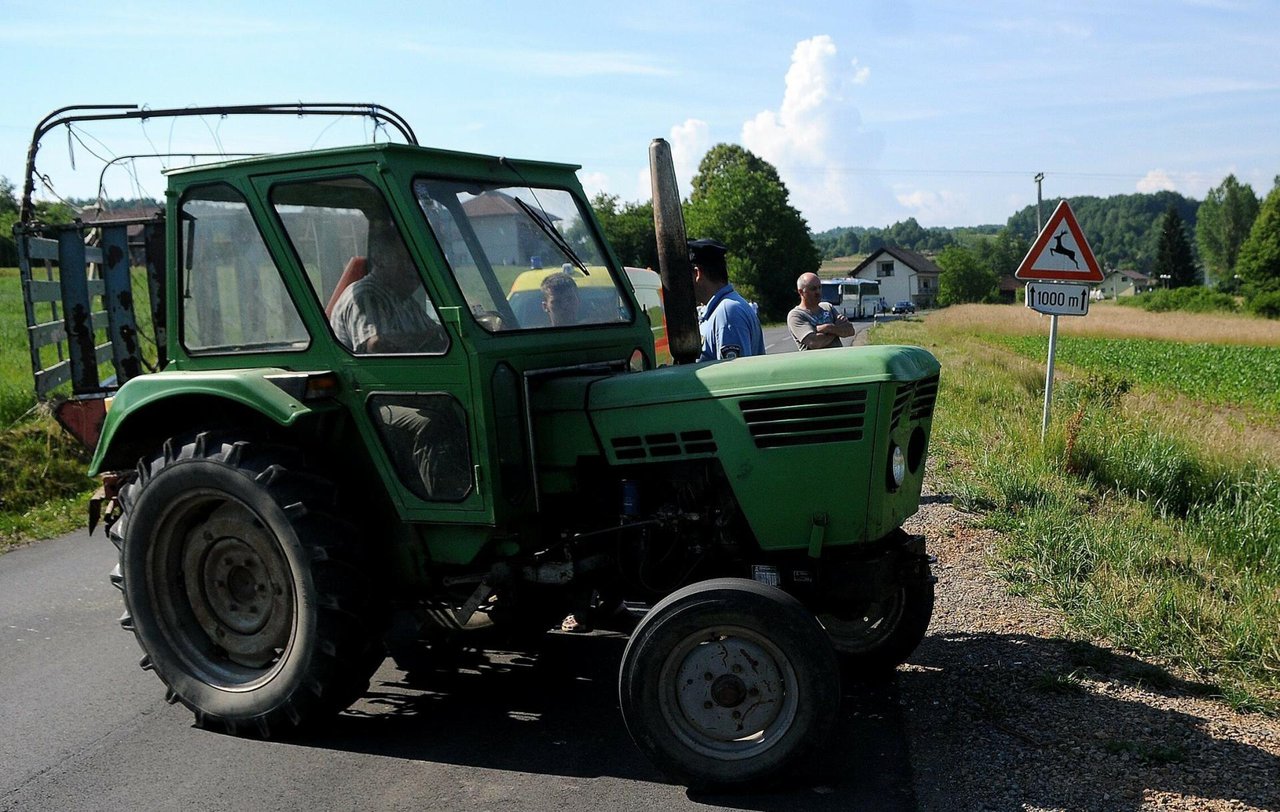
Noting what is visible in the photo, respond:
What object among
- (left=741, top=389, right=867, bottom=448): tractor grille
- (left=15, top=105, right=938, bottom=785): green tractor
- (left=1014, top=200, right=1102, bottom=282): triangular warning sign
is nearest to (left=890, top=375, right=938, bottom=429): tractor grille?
(left=15, top=105, right=938, bottom=785): green tractor

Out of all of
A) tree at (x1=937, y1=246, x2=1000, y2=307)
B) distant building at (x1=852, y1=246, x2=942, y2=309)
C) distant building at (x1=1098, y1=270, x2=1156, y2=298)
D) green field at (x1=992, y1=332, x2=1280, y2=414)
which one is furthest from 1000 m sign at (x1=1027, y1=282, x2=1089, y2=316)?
distant building at (x1=1098, y1=270, x2=1156, y2=298)

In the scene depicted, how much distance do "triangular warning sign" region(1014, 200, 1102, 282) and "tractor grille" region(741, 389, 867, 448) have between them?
6651 millimetres

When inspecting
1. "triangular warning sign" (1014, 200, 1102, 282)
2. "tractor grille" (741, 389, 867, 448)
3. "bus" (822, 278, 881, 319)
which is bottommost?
"bus" (822, 278, 881, 319)

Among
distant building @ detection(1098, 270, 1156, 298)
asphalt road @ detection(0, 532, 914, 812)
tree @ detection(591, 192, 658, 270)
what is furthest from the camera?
distant building @ detection(1098, 270, 1156, 298)

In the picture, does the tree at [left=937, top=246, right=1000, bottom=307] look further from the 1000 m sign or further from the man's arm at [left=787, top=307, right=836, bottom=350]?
the man's arm at [left=787, top=307, right=836, bottom=350]

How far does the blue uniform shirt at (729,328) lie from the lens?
613cm

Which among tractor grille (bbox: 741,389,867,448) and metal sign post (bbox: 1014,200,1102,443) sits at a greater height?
metal sign post (bbox: 1014,200,1102,443)

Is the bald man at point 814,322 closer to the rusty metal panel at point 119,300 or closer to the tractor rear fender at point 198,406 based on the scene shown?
the tractor rear fender at point 198,406

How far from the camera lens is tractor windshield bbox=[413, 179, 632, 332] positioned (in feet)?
14.3

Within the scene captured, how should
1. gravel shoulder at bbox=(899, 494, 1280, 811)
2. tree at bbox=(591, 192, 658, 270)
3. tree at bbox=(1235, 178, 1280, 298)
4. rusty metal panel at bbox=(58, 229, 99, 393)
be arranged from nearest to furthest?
gravel shoulder at bbox=(899, 494, 1280, 811)
rusty metal panel at bbox=(58, 229, 99, 393)
tree at bbox=(591, 192, 658, 270)
tree at bbox=(1235, 178, 1280, 298)

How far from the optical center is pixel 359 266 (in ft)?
14.3

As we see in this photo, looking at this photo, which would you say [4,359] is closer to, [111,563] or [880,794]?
[111,563]

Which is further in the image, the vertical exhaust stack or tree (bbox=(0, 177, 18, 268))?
tree (bbox=(0, 177, 18, 268))

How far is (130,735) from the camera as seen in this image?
4504mm
